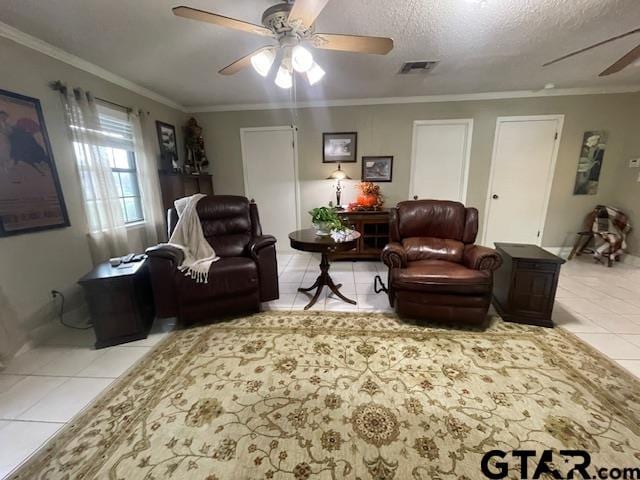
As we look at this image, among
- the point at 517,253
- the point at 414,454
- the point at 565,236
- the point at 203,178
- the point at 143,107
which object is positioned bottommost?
the point at 414,454

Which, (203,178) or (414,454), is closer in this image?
(414,454)

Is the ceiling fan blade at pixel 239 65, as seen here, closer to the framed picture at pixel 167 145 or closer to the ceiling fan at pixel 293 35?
the ceiling fan at pixel 293 35

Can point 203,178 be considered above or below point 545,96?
below

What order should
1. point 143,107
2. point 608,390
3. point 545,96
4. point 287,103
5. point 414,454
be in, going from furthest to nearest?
point 287,103 < point 545,96 < point 143,107 < point 608,390 < point 414,454

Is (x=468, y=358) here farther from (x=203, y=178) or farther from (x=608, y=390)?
(x=203, y=178)

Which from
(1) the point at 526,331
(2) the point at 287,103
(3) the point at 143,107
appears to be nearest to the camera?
(1) the point at 526,331

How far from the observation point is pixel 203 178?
3990mm

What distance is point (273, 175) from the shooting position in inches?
167

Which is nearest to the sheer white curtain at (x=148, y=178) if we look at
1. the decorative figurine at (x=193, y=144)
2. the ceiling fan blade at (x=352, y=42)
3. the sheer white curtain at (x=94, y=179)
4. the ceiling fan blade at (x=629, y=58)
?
the sheer white curtain at (x=94, y=179)

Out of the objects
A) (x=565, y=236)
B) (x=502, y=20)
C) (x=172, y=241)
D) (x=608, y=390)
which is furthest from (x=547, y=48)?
(x=172, y=241)

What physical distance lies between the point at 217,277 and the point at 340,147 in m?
2.79

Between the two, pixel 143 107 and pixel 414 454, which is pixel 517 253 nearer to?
pixel 414 454

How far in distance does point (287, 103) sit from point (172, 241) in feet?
8.96

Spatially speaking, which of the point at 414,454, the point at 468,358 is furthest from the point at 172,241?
the point at 468,358
